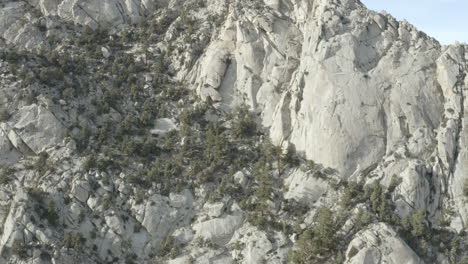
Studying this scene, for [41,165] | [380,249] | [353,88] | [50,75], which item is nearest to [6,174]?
[41,165]

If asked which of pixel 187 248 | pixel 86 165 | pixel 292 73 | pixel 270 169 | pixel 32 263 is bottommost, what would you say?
pixel 32 263

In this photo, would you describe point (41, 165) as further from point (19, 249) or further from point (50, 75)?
point (50, 75)

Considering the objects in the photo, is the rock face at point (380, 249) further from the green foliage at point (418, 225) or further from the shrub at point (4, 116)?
the shrub at point (4, 116)

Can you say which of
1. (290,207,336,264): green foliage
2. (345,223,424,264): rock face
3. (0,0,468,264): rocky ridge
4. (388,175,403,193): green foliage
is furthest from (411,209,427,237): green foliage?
(290,207,336,264): green foliage

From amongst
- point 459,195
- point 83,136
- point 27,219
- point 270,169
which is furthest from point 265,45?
point 27,219

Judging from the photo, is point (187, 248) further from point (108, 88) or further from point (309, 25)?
point (309, 25)

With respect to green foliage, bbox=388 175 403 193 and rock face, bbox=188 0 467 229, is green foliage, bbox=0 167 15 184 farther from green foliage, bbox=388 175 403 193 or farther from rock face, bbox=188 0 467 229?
green foliage, bbox=388 175 403 193

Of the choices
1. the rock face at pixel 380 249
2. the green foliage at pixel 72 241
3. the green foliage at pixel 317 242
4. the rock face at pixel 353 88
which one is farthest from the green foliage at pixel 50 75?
the rock face at pixel 380 249

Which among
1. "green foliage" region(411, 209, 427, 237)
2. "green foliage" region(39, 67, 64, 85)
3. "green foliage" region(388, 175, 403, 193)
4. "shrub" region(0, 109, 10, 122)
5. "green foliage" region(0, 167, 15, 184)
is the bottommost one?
"green foliage" region(0, 167, 15, 184)
